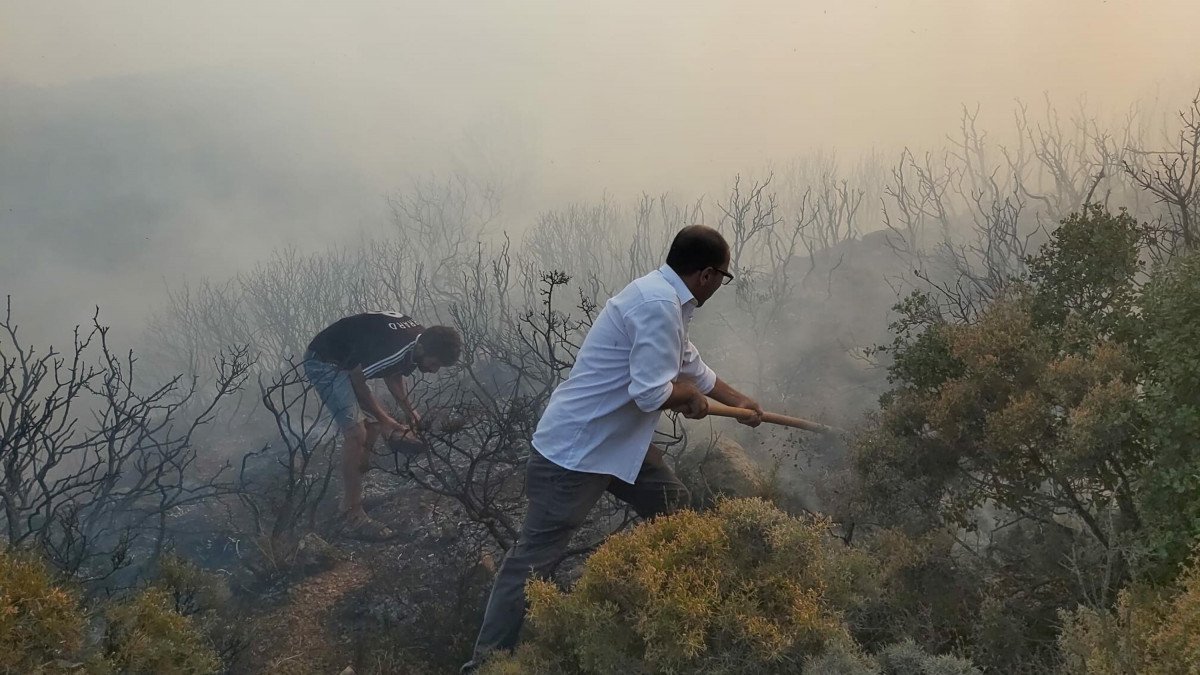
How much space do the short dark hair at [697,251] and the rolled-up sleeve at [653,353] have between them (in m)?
0.24

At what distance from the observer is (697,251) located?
9.28ft

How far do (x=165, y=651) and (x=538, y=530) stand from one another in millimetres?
1289

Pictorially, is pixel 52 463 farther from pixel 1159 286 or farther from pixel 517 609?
pixel 1159 286

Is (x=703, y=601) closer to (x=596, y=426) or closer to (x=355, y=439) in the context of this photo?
(x=596, y=426)

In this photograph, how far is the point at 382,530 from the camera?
5594 millimetres

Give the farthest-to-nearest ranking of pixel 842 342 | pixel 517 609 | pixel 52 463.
Answer: pixel 842 342, pixel 52 463, pixel 517 609

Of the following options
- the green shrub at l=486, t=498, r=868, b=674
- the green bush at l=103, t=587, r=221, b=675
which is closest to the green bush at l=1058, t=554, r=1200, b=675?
the green shrub at l=486, t=498, r=868, b=674

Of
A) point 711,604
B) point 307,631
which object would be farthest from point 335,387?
point 711,604

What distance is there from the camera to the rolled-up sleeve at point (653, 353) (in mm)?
2648

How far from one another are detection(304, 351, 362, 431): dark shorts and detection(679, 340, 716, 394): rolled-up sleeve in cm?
347

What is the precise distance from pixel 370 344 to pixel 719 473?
299 cm

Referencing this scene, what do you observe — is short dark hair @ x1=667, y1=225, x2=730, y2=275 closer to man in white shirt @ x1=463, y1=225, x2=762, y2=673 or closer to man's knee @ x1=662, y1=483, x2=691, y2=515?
man in white shirt @ x1=463, y1=225, x2=762, y2=673

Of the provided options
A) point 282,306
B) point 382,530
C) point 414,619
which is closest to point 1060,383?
point 414,619

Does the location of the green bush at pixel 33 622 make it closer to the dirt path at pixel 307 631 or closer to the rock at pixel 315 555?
the dirt path at pixel 307 631
